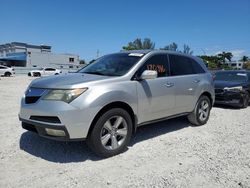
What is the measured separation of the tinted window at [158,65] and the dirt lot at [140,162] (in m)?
1.40

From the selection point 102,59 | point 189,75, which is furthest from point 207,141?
point 102,59

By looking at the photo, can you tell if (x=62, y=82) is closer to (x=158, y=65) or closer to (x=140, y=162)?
(x=140, y=162)

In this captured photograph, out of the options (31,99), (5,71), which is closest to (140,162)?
(31,99)

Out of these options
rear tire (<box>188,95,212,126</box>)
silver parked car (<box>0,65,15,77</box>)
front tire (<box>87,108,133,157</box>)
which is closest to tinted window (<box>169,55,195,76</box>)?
rear tire (<box>188,95,212,126</box>)

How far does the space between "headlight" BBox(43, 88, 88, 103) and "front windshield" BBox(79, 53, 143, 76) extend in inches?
38.7

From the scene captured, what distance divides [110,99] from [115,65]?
1.12 metres

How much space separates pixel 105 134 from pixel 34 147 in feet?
4.69

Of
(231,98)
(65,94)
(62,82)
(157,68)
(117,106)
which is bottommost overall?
(231,98)

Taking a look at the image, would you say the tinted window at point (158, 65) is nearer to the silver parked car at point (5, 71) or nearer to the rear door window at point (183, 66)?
the rear door window at point (183, 66)

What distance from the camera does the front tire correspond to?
400cm

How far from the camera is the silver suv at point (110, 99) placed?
381cm

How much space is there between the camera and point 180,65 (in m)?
5.84

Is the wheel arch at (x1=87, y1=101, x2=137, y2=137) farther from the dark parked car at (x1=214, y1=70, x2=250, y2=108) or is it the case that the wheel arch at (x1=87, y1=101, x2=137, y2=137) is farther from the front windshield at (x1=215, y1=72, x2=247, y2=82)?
the front windshield at (x1=215, y1=72, x2=247, y2=82)

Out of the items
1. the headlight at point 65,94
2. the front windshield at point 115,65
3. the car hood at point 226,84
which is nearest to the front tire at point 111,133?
the headlight at point 65,94
